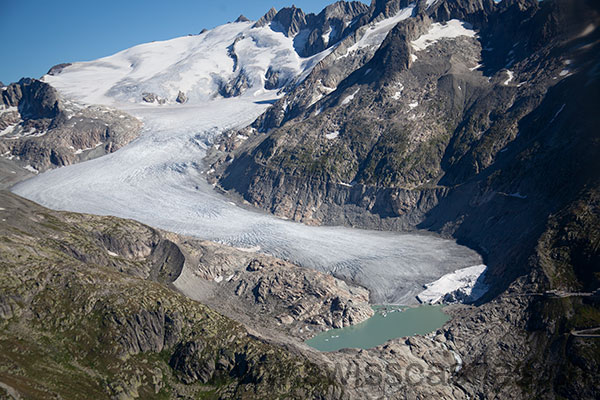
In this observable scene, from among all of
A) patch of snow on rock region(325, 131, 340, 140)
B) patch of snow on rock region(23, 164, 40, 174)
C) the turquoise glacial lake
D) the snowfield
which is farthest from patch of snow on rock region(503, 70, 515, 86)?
patch of snow on rock region(23, 164, 40, 174)

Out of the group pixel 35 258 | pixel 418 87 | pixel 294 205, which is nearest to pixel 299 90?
pixel 418 87

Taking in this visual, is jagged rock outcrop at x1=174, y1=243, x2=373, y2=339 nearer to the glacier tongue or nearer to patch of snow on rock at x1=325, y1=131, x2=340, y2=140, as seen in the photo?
the glacier tongue

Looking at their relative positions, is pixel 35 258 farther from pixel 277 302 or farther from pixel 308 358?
pixel 277 302

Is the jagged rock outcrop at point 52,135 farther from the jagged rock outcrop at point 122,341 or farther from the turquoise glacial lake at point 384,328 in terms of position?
the turquoise glacial lake at point 384,328

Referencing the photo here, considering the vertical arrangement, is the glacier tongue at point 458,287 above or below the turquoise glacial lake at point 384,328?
above

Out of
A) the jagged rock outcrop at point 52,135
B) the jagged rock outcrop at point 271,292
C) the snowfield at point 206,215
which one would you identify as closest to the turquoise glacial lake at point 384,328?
the jagged rock outcrop at point 271,292

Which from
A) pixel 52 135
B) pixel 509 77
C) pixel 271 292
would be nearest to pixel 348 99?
pixel 509 77
